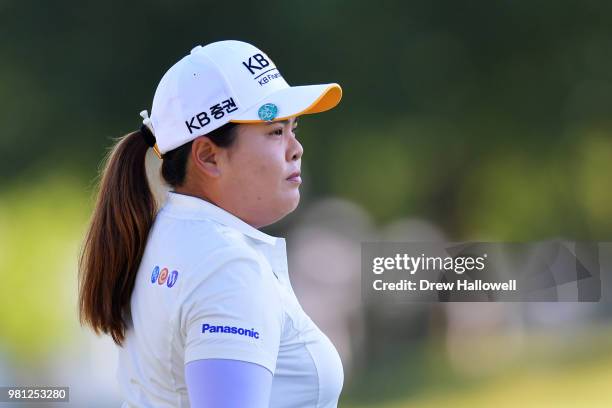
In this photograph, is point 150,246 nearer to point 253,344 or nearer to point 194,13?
point 253,344

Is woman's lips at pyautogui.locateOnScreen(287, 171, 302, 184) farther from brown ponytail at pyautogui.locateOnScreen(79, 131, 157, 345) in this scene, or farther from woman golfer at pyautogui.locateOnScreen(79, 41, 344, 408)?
brown ponytail at pyautogui.locateOnScreen(79, 131, 157, 345)

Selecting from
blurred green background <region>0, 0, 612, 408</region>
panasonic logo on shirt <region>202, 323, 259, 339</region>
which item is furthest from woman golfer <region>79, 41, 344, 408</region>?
blurred green background <region>0, 0, 612, 408</region>

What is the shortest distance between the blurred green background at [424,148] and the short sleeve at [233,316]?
2.10 m

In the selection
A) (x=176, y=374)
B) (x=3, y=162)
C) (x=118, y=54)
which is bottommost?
(x=176, y=374)

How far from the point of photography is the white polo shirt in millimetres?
887

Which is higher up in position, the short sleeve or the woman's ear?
the woman's ear

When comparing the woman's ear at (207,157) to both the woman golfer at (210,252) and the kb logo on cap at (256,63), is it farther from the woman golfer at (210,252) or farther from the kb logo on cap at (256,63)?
the kb logo on cap at (256,63)

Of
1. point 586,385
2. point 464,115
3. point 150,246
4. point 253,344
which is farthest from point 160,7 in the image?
point 253,344

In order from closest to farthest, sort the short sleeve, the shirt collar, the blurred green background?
Answer: the short sleeve → the shirt collar → the blurred green background

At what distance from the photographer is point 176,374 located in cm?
96

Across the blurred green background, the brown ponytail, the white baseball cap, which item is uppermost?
the blurred green background

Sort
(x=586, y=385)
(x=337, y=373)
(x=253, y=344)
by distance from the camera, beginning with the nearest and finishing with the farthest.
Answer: (x=253, y=344)
(x=337, y=373)
(x=586, y=385)

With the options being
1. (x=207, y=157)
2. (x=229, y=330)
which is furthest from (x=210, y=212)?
(x=229, y=330)

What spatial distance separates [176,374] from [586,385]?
234cm
